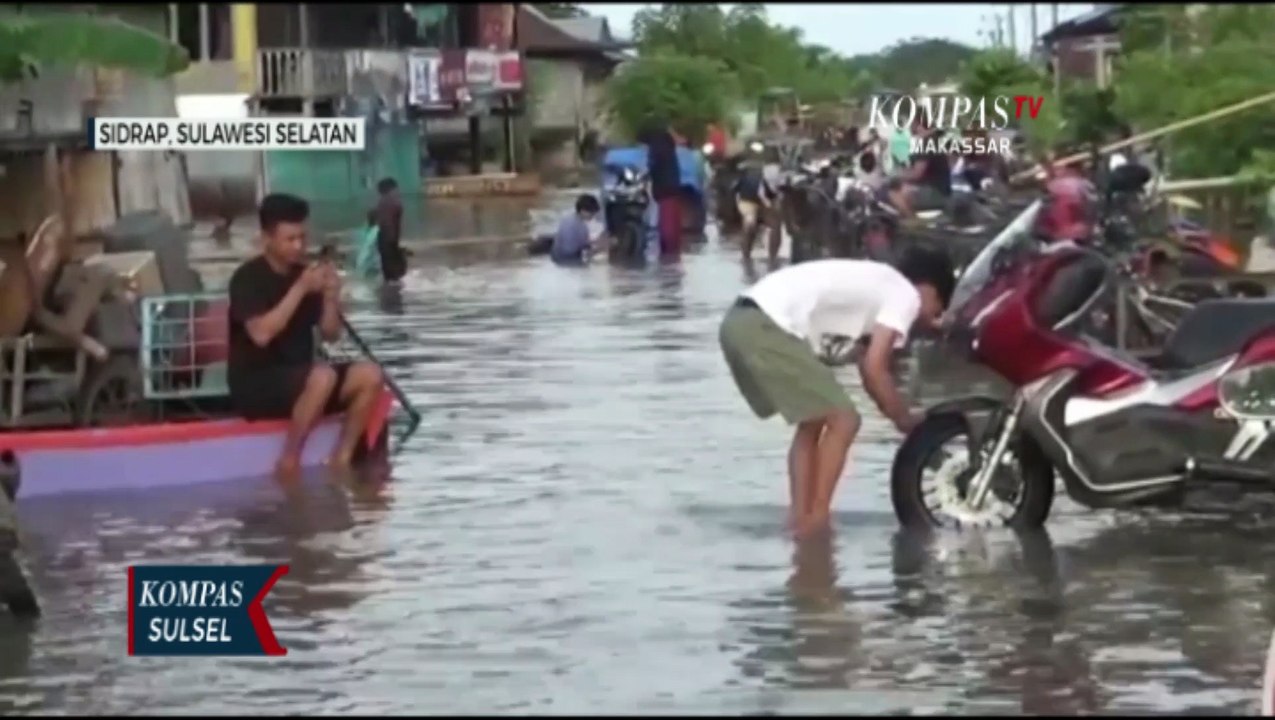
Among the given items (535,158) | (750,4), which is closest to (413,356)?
(750,4)

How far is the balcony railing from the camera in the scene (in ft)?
156

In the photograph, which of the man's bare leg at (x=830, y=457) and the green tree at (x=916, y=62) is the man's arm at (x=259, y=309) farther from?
the green tree at (x=916, y=62)

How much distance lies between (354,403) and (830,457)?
305 centimetres

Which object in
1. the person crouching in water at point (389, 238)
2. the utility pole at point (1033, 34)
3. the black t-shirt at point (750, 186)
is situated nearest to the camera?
the utility pole at point (1033, 34)

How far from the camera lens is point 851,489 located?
43.0ft

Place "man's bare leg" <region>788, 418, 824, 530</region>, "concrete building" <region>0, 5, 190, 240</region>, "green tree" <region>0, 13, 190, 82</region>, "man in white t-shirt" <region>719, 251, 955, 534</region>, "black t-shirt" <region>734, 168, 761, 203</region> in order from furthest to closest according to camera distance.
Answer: "black t-shirt" <region>734, 168, 761, 203</region>, "concrete building" <region>0, 5, 190, 240</region>, "green tree" <region>0, 13, 190, 82</region>, "man's bare leg" <region>788, 418, 824, 530</region>, "man in white t-shirt" <region>719, 251, 955, 534</region>

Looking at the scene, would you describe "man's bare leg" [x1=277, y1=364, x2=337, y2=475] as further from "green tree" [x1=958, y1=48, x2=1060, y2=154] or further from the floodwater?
"green tree" [x1=958, y1=48, x2=1060, y2=154]

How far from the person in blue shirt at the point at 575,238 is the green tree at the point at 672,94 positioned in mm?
1062

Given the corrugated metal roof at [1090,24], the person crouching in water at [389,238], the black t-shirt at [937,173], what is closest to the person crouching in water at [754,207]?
the person crouching in water at [389,238]

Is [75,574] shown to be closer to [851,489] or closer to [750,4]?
[851,489]

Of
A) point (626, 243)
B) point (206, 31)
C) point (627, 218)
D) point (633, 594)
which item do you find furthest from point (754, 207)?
point (633, 594)

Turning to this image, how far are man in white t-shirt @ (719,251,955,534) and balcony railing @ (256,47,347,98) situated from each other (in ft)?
116

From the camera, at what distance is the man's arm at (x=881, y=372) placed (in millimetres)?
11406

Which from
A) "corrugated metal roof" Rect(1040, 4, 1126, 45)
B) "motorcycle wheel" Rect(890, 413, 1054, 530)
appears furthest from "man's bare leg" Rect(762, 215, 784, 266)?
"motorcycle wheel" Rect(890, 413, 1054, 530)
